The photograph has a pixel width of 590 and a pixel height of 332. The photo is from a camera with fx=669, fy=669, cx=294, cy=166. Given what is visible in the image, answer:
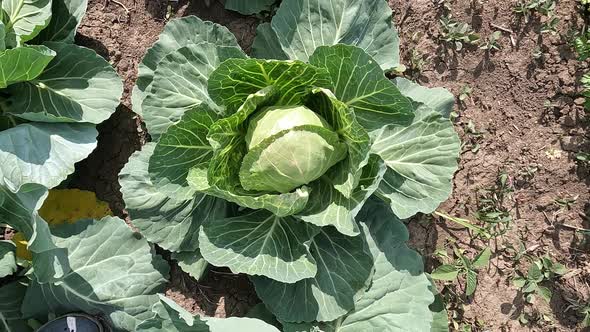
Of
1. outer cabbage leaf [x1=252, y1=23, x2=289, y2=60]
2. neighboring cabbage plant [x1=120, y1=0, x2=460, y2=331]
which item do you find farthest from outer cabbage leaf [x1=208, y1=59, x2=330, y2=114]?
outer cabbage leaf [x1=252, y1=23, x2=289, y2=60]

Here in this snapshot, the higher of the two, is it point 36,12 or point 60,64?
point 36,12

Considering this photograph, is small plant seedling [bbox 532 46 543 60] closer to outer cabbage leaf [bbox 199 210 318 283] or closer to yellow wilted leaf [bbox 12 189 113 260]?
outer cabbage leaf [bbox 199 210 318 283]

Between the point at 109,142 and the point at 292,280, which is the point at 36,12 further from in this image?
the point at 292,280

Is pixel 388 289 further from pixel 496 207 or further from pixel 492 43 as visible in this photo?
pixel 492 43

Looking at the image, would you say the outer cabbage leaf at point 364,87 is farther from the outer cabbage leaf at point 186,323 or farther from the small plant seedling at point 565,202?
the small plant seedling at point 565,202

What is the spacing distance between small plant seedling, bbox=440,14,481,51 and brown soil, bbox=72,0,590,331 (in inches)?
1.3

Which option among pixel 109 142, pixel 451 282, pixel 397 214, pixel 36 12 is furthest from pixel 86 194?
pixel 451 282

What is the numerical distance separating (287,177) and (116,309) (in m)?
1.07

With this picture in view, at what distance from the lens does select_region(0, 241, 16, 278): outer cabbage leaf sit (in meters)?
2.76

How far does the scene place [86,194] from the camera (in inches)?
122

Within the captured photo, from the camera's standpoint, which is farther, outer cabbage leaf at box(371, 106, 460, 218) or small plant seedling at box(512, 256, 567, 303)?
small plant seedling at box(512, 256, 567, 303)

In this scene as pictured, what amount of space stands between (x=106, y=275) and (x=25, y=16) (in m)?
1.14

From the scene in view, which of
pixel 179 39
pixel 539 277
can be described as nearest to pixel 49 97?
pixel 179 39

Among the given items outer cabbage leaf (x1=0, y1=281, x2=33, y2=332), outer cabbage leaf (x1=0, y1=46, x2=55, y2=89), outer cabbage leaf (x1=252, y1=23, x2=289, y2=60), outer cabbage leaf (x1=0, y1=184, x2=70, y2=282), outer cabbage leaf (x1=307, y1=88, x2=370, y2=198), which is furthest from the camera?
outer cabbage leaf (x1=0, y1=281, x2=33, y2=332)
